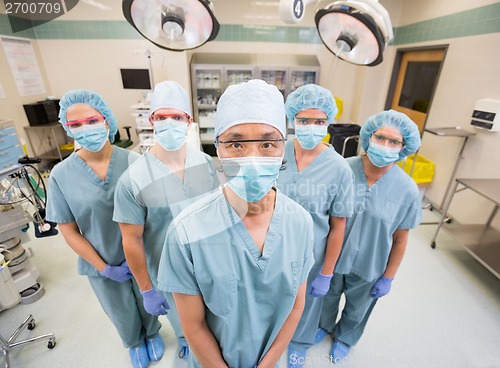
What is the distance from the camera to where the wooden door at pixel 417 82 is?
337 centimetres

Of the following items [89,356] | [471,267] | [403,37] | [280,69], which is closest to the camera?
[89,356]

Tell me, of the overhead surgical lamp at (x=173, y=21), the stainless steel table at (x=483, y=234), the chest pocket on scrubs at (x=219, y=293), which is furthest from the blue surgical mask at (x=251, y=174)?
the stainless steel table at (x=483, y=234)

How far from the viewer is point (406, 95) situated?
13.0ft

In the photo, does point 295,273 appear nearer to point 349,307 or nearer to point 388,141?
point 388,141

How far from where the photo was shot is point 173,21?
71cm

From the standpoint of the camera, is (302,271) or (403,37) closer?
(302,271)

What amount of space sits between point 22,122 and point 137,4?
13.5ft

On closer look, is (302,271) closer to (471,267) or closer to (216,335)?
(216,335)

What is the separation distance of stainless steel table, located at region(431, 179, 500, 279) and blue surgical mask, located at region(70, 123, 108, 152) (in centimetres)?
268

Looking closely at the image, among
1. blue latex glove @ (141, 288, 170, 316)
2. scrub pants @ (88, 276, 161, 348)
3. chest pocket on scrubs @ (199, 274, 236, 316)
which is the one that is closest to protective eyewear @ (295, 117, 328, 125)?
chest pocket on scrubs @ (199, 274, 236, 316)

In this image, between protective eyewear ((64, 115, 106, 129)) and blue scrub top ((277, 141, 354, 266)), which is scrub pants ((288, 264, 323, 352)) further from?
protective eyewear ((64, 115, 106, 129))

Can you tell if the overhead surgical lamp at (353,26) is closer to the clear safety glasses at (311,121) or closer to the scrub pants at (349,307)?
the clear safety glasses at (311,121)

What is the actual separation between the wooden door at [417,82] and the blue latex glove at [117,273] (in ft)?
13.1

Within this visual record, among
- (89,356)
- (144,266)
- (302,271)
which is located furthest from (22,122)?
(302,271)
